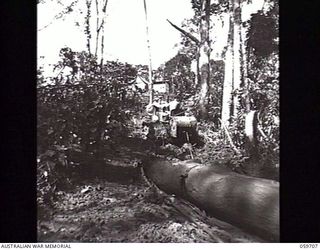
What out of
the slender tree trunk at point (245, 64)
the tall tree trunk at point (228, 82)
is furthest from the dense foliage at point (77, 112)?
the slender tree trunk at point (245, 64)

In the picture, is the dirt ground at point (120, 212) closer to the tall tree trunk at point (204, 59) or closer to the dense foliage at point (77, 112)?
the dense foliage at point (77, 112)

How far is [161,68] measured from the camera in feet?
9.26

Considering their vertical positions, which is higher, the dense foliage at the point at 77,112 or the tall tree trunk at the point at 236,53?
the tall tree trunk at the point at 236,53

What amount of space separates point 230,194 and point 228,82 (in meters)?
0.68

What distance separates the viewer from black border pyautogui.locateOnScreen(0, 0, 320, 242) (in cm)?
273

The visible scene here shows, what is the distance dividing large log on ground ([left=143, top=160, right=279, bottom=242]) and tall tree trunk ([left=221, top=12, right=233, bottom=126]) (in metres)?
0.32

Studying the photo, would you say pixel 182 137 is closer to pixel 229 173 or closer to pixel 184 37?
pixel 229 173

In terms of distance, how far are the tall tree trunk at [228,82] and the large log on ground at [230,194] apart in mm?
321

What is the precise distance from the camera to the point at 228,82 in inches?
110

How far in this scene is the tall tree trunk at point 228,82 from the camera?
9.13ft
